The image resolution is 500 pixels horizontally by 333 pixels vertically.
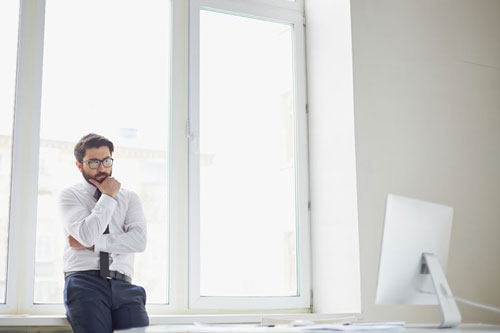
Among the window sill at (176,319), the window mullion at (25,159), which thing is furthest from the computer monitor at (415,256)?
the window mullion at (25,159)

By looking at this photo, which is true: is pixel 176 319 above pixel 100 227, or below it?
below

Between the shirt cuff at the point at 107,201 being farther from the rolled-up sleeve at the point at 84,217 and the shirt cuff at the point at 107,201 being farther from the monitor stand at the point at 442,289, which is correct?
the monitor stand at the point at 442,289

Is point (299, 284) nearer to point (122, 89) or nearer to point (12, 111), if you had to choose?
point (122, 89)

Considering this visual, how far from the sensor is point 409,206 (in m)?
2.33

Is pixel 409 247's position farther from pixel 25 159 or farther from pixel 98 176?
pixel 25 159

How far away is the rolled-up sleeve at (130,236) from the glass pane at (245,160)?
1.88 ft

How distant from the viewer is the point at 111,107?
3709mm

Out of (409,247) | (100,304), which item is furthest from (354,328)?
(100,304)

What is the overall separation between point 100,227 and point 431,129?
2.00 meters

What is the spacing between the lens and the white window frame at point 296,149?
3.75 meters

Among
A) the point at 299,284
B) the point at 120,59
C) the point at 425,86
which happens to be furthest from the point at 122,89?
the point at 425,86

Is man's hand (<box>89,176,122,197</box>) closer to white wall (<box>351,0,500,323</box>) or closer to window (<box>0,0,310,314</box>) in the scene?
window (<box>0,0,310,314</box>)

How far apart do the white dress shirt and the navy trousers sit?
Answer: 0.07 m

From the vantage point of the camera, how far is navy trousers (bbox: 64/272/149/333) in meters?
2.96
